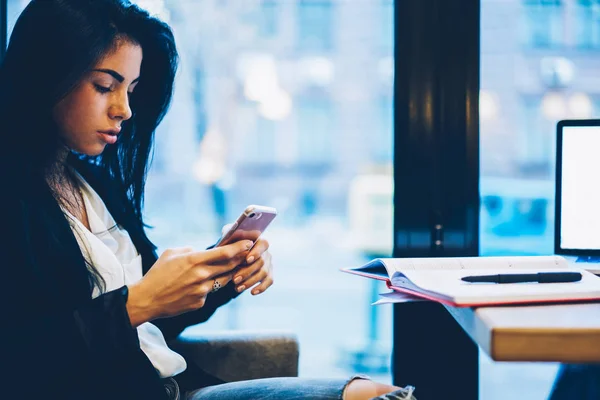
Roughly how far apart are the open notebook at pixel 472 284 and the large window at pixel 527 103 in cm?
56

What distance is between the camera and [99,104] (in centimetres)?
109

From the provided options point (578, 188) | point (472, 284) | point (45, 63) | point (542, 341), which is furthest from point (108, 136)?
point (578, 188)

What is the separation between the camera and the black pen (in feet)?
3.13

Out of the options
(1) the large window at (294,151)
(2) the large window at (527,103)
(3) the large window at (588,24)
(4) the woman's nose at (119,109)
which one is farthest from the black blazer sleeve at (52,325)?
(3) the large window at (588,24)

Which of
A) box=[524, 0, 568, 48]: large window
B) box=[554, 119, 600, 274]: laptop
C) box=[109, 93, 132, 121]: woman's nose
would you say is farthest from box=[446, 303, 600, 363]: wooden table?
box=[524, 0, 568, 48]: large window

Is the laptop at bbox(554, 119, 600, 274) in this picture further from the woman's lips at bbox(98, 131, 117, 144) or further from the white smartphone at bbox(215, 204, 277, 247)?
the woman's lips at bbox(98, 131, 117, 144)

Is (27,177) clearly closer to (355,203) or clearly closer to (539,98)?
(539,98)

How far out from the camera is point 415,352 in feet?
5.40

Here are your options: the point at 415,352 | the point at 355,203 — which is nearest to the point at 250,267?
the point at 415,352

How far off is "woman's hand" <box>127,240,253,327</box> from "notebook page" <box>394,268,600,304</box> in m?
0.34

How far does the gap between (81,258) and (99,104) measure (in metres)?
0.29

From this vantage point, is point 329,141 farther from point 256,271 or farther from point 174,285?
point 174,285

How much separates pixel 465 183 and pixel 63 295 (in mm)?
1077

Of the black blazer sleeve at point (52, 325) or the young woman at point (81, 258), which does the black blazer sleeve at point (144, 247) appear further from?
the black blazer sleeve at point (52, 325)
